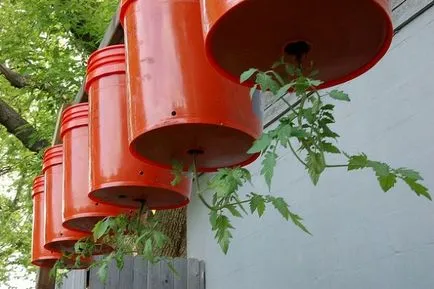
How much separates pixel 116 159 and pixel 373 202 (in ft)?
5.00

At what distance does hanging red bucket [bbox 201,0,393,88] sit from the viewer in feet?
4.18

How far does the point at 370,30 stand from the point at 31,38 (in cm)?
605

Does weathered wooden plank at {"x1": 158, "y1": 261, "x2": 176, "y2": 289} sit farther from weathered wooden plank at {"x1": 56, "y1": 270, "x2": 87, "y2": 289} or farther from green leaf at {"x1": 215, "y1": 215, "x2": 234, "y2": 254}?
green leaf at {"x1": 215, "y1": 215, "x2": 234, "y2": 254}

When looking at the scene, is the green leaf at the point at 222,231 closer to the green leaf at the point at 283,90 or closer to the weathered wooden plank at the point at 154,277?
the green leaf at the point at 283,90

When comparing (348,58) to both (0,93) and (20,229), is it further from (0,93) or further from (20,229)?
(20,229)

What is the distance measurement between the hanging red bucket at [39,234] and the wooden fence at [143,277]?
1048 millimetres

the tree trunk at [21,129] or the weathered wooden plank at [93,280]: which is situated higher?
the tree trunk at [21,129]

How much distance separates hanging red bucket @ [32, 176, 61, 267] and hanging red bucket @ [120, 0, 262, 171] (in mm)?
1775

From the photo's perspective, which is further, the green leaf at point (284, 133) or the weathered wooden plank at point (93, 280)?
the weathered wooden plank at point (93, 280)

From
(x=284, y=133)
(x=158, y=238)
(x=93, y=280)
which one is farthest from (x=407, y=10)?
(x=93, y=280)

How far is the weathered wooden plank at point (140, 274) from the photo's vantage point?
16.1 ft

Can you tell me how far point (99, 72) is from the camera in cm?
215

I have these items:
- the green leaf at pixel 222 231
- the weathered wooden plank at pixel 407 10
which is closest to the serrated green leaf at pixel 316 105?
the green leaf at pixel 222 231

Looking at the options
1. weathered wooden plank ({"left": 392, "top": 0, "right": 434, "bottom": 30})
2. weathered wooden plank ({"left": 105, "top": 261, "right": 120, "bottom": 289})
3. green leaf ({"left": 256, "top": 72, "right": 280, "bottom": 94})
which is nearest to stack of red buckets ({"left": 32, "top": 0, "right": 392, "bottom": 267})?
green leaf ({"left": 256, "top": 72, "right": 280, "bottom": 94})
